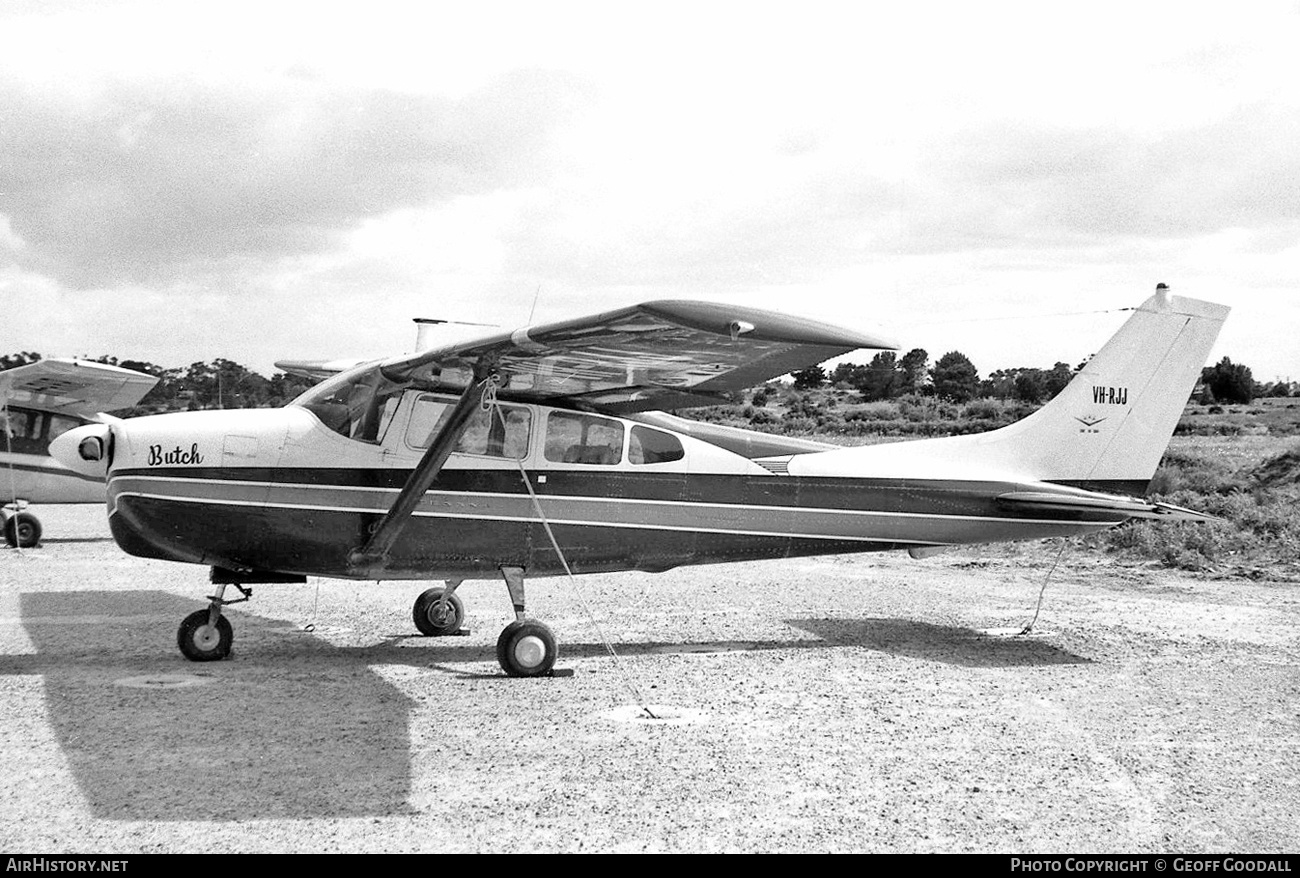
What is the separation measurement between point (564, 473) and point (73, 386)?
10.8m

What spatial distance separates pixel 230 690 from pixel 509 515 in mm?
2328

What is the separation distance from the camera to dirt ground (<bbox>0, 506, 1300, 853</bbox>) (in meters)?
4.89

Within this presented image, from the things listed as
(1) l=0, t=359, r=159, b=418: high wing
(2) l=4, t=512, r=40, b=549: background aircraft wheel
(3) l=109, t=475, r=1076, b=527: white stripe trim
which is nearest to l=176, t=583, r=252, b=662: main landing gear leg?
(3) l=109, t=475, r=1076, b=527: white stripe trim

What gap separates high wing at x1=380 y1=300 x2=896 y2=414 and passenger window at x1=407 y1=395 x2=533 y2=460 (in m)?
0.17

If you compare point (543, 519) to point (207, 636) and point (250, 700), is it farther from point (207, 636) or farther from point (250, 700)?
point (207, 636)

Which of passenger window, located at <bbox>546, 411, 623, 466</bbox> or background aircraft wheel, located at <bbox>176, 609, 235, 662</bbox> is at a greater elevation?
passenger window, located at <bbox>546, 411, 623, 466</bbox>

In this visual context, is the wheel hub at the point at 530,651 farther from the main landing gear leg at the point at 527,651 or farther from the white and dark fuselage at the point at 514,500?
the white and dark fuselage at the point at 514,500

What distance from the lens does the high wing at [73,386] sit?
15.6 metres

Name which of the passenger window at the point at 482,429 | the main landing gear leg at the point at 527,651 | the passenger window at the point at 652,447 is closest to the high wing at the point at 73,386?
the passenger window at the point at 482,429

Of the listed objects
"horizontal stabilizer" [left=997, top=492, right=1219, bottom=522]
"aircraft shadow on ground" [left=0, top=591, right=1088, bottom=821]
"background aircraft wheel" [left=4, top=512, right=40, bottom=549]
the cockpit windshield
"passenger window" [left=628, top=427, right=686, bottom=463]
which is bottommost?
"background aircraft wheel" [left=4, top=512, right=40, bottom=549]

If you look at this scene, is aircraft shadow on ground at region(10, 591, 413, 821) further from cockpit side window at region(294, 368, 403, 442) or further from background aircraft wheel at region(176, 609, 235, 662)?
cockpit side window at region(294, 368, 403, 442)

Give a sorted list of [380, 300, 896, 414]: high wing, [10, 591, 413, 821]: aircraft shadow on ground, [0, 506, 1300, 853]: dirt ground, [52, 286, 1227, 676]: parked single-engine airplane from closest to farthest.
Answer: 1. [0, 506, 1300, 853]: dirt ground
2. [10, 591, 413, 821]: aircraft shadow on ground
3. [380, 300, 896, 414]: high wing
4. [52, 286, 1227, 676]: parked single-engine airplane

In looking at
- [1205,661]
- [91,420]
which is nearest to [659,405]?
[1205,661]

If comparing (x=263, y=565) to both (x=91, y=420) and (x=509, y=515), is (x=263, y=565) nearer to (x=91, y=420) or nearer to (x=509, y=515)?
(x=509, y=515)
